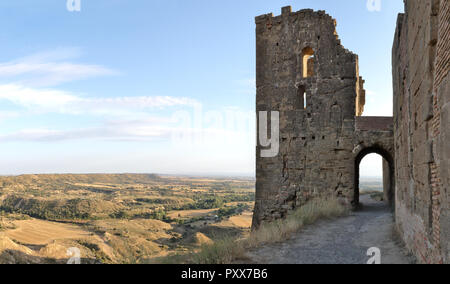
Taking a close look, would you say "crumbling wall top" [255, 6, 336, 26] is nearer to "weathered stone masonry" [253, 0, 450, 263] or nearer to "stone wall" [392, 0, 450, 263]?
"weathered stone masonry" [253, 0, 450, 263]

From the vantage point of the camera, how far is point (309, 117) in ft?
49.6

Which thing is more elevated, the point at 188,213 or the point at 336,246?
the point at 336,246

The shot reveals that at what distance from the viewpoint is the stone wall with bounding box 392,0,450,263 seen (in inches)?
156

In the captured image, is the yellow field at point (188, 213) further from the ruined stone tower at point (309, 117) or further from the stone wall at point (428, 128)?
the stone wall at point (428, 128)

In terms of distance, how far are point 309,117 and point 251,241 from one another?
8.57 m

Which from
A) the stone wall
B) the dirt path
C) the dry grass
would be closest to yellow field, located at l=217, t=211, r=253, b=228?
the dry grass

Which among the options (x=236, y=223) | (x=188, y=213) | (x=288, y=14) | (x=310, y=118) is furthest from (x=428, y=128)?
(x=188, y=213)

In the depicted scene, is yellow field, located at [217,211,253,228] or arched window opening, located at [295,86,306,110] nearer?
arched window opening, located at [295,86,306,110]

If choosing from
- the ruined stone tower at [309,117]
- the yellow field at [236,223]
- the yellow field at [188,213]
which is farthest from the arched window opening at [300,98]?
the yellow field at [188,213]

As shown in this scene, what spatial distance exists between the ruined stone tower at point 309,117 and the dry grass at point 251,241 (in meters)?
2.33

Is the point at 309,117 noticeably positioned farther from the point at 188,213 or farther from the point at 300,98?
the point at 188,213

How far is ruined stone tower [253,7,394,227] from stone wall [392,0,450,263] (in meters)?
7.32

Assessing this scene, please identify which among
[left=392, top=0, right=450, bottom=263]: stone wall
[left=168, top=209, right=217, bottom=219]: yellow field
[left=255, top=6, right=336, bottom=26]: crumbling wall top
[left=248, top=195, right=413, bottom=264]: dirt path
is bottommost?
[left=168, top=209, right=217, bottom=219]: yellow field

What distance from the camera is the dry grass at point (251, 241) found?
6324 millimetres
